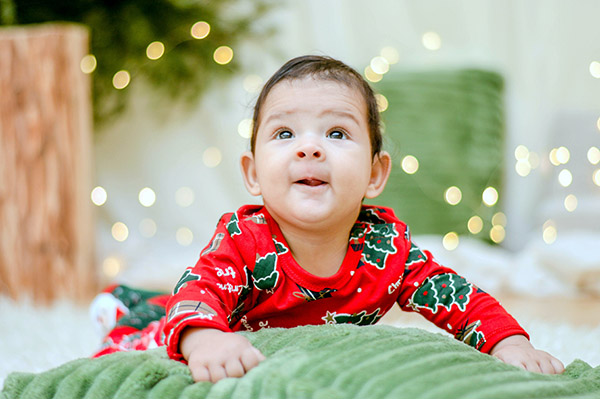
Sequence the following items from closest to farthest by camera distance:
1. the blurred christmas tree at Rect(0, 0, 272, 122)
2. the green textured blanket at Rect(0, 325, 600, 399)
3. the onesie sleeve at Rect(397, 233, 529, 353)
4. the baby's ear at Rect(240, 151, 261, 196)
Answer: the green textured blanket at Rect(0, 325, 600, 399)
the onesie sleeve at Rect(397, 233, 529, 353)
the baby's ear at Rect(240, 151, 261, 196)
the blurred christmas tree at Rect(0, 0, 272, 122)

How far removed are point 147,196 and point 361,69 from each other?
100 cm

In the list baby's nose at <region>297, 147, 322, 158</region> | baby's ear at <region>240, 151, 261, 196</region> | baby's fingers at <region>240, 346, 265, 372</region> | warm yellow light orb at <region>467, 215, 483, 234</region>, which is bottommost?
baby's fingers at <region>240, 346, 265, 372</region>

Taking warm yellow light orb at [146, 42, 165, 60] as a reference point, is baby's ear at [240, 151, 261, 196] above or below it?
below

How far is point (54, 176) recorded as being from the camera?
1.80 meters

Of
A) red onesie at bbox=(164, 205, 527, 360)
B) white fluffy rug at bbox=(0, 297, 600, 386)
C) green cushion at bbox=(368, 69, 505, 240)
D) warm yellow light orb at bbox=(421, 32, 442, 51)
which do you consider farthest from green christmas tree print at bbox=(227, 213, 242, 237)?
warm yellow light orb at bbox=(421, 32, 442, 51)

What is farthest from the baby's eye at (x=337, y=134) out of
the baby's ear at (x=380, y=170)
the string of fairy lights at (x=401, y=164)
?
the string of fairy lights at (x=401, y=164)

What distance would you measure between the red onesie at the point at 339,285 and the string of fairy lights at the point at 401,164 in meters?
1.22

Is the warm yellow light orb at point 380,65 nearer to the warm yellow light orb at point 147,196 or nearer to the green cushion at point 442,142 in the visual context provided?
the green cushion at point 442,142

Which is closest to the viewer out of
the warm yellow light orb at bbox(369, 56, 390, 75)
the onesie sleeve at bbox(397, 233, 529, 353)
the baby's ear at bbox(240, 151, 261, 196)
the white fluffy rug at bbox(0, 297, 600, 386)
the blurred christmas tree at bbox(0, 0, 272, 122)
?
the onesie sleeve at bbox(397, 233, 529, 353)

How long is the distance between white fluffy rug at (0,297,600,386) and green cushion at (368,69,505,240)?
27.7 inches

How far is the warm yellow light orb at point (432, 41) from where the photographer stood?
249 cm

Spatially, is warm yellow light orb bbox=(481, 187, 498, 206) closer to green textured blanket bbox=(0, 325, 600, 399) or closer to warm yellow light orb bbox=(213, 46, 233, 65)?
warm yellow light orb bbox=(213, 46, 233, 65)

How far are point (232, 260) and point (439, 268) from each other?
1.00 feet

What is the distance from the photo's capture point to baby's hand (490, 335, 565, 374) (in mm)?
766
